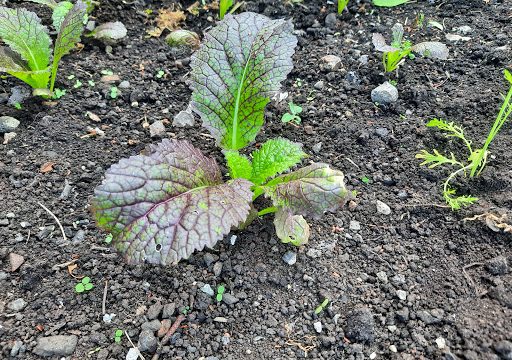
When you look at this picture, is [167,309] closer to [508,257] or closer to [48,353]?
[48,353]

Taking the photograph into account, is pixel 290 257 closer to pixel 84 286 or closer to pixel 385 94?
pixel 84 286

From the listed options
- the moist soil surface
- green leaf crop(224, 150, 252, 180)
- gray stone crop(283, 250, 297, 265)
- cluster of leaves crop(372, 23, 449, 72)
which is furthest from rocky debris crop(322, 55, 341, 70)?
gray stone crop(283, 250, 297, 265)

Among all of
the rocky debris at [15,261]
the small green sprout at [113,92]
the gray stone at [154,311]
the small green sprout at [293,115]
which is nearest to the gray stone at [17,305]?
the rocky debris at [15,261]

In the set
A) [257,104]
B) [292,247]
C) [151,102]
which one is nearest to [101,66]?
[151,102]

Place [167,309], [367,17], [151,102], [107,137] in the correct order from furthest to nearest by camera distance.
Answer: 1. [367,17]
2. [151,102]
3. [107,137]
4. [167,309]

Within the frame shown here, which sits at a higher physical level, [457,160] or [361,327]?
[457,160]

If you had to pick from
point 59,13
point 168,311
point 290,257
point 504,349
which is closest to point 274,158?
point 290,257
